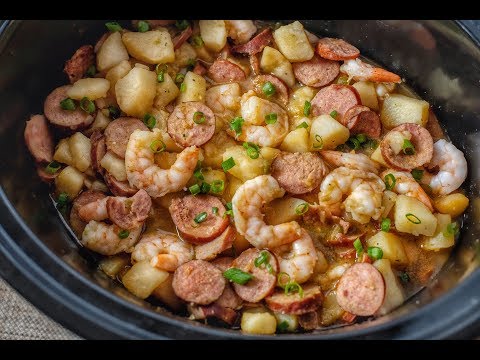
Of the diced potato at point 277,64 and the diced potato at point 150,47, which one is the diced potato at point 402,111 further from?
the diced potato at point 150,47

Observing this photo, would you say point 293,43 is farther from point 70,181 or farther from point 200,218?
point 70,181

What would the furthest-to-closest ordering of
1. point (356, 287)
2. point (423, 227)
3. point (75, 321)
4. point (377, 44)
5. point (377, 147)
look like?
1. point (377, 44)
2. point (377, 147)
3. point (423, 227)
4. point (356, 287)
5. point (75, 321)

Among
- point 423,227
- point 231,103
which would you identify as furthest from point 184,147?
point 423,227

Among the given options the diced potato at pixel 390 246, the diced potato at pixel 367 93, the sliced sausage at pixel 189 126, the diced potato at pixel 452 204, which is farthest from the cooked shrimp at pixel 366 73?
the diced potato at pixel 390 246

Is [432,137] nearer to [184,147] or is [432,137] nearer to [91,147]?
[184,147]

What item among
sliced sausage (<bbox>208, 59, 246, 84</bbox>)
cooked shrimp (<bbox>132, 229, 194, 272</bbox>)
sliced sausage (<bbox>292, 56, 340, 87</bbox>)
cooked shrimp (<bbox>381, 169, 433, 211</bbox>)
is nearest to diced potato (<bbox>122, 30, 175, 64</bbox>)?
sliced sausage (<bbox>208, 59, 246, 84</bbox>)

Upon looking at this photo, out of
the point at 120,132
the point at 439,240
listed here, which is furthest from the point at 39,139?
the point at 439,240
